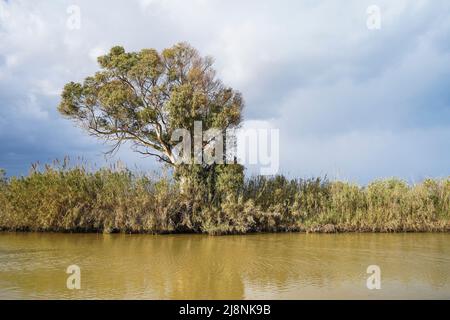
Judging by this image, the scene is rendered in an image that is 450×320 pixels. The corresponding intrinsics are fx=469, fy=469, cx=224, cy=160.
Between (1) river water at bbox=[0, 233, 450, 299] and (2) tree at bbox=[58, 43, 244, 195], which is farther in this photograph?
(2) tree at bbox=[58, 43, 244, 195]

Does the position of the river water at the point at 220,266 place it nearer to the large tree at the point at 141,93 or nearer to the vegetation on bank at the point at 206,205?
the vegetation on bank at the point at 206,205

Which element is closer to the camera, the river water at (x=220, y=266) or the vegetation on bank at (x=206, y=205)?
the river water at (x=220, y=266)

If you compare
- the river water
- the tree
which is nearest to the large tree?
the tree

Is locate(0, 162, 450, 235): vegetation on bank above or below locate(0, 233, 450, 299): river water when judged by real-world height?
above

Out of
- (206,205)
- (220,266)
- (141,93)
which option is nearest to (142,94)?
(141,93)

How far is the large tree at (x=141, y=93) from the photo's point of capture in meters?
19.6

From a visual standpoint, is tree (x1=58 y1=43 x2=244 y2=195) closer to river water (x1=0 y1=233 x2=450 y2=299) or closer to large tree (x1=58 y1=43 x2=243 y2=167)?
large tree (x1=58 y1=43 x2=243 y2=167)

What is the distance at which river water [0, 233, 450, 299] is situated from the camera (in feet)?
24.9

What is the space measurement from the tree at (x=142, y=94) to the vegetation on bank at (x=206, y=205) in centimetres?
319

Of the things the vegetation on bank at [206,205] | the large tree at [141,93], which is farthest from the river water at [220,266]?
the large tree at [141,93]

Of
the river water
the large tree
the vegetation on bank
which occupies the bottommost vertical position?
the river water

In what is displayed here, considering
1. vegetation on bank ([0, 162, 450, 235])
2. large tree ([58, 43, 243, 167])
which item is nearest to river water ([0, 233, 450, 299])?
vegetation on bank ([0, 162, 450, 235])
